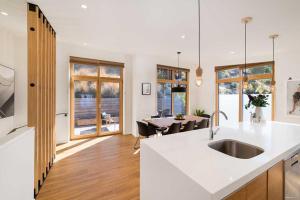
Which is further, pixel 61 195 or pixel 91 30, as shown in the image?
pixel 91 30

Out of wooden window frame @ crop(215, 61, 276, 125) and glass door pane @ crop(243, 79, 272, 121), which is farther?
glass door pane @ crop(243, 79, 272, 121)

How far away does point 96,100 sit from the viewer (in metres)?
5.12

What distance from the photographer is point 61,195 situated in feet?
7.31

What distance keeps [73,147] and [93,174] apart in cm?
174

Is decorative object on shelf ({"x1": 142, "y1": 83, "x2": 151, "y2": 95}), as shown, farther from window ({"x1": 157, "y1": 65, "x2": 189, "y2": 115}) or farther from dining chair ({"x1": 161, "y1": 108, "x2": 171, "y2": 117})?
dining chair ({"x1": 161, "y1": 108, "x2": 171, "y2": 117})

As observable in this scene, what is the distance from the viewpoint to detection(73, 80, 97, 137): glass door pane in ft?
15.8

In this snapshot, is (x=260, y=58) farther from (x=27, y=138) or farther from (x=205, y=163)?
(x=27, y=138)

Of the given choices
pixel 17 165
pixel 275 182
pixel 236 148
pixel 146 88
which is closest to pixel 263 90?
pixel 146 88

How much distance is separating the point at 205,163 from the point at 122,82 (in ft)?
15.9

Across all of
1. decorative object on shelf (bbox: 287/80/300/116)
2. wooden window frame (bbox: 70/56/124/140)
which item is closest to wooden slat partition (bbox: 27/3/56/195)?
wooden window frame (bbox: 70/56/124/140)

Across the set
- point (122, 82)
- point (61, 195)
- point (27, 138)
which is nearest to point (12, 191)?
point (27, 138)

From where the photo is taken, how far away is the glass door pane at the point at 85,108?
4.82 metres

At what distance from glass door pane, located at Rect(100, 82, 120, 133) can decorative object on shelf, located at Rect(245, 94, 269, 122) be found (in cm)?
421

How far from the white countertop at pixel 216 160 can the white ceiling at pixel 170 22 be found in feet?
7.09
